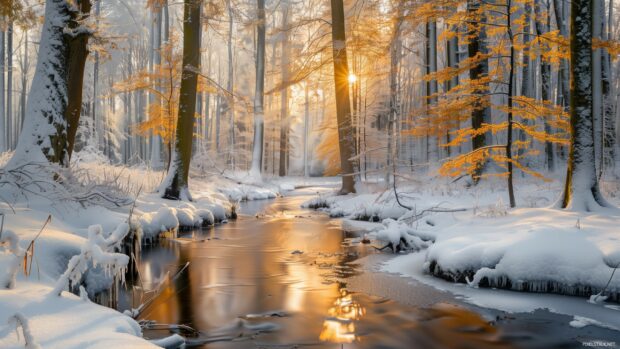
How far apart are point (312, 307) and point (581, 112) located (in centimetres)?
543

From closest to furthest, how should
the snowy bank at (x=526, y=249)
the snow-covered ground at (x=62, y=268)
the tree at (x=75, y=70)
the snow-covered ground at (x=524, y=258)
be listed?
the snow-covered ground at (x=62, y=268)
the snow-covered ground at (x=524, y=258)
the snowy bank at (x=526, y=249)
the tree at (x=75, y=70)

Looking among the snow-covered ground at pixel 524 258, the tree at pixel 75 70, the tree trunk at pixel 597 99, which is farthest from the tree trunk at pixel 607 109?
the tree at pixel 75 70

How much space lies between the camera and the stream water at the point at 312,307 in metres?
3.57

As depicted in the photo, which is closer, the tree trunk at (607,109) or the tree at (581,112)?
the tree at (581,112)

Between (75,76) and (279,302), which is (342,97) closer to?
(75,76)

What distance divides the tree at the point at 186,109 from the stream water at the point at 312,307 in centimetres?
Result: 374

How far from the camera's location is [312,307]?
14.5 ft

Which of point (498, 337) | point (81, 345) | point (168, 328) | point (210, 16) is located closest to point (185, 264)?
point (168, 328)

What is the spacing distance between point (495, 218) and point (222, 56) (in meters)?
37.0

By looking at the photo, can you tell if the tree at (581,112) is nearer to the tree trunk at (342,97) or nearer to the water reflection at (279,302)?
A: the water reflection at (279,302)

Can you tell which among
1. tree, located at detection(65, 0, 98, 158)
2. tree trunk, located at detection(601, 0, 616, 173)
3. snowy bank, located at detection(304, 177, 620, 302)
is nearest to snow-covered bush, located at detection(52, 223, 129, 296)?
snowy bank, located at detection(304, 177, 620, 302)

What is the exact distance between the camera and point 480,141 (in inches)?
431

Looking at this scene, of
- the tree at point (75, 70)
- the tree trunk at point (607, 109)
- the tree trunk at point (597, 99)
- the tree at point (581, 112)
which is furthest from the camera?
the tree trunk at point (607, 109)

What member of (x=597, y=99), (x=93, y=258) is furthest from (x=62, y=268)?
(x=597, y=99)
